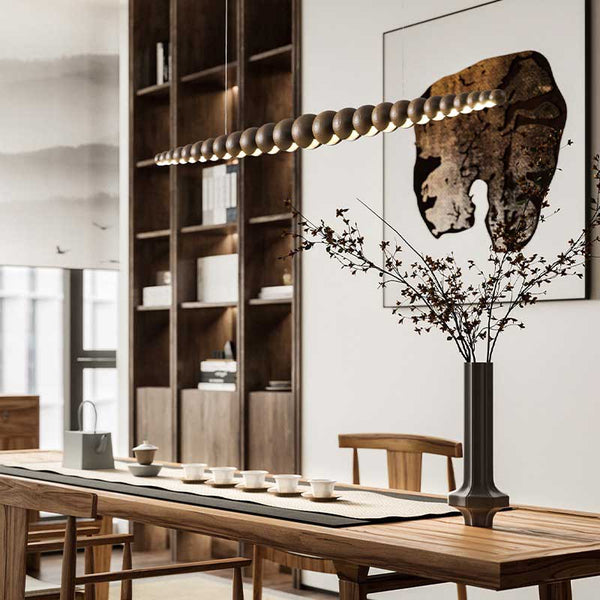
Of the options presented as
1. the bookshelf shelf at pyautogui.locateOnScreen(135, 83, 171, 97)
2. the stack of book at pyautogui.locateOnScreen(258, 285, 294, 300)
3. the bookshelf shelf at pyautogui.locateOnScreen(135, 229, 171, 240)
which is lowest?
the stack of book at pyautogui.locateOnScreen(258, 285, 294, 300)

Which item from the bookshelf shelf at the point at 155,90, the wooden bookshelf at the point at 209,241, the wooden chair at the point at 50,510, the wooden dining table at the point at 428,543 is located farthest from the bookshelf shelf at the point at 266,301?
the wooden chair at the point at 50,510

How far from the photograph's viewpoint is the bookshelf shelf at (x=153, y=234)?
608cm

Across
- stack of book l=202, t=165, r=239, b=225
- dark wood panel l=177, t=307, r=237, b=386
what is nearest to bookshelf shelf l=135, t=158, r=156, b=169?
stack of book l=202, t=165, r=239, b=225

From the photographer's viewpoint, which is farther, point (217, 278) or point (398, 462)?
point (217, 278)

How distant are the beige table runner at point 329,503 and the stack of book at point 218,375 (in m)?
1.94

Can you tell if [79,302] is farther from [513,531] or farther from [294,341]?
[513,531]

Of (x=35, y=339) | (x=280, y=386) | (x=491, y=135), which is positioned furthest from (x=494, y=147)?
(x=35, y=339)

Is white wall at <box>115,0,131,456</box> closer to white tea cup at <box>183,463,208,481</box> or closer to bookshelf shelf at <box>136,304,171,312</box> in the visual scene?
bookshelf shelf at <box>136,304,171,312</box>

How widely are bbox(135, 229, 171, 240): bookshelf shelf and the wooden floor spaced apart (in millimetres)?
1695

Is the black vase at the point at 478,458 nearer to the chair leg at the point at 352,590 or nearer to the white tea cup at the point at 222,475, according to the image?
the chair leg at the point at 352,590

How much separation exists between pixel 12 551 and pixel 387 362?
255 centimetres

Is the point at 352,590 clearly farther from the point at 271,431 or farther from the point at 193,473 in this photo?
the point at 271,431

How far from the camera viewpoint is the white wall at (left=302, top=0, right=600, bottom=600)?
4129 millimetres

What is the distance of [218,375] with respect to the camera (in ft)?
19.1
